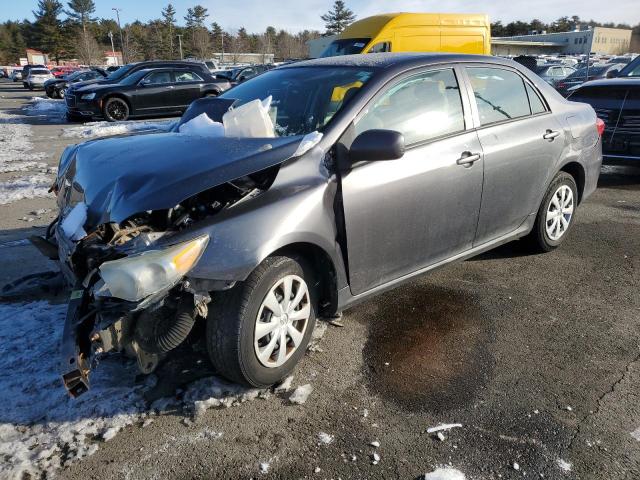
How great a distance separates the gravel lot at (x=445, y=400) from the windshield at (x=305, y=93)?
137 cm

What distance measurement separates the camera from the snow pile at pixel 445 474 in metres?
2.20

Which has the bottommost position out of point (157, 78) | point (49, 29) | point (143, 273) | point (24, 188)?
point (24, 188)

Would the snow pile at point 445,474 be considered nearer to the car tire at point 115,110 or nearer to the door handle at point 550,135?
the door handle at point 550,135

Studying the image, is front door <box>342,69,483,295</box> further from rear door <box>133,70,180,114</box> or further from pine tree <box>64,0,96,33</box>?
pine tree <box>64,0,96,33</box>

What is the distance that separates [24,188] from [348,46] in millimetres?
7347

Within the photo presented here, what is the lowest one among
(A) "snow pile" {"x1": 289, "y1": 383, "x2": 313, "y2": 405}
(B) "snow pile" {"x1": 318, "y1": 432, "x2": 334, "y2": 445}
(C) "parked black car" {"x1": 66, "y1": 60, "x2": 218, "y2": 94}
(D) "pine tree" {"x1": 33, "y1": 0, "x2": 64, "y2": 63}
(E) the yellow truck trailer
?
(B) "snow pile" {"x1": 318, "y1": 432, "x2": 334, "y2": 445}

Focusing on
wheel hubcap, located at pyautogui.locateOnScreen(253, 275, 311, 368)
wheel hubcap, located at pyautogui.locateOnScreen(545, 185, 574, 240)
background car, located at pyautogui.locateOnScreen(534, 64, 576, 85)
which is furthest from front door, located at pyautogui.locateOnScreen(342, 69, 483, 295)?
background car, located at pyautogui.locateOnScreen(534, 64, 576, 85)

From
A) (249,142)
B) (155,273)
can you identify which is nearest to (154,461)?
(155,273)

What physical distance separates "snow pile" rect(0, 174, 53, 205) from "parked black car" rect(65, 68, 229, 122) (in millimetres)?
7577

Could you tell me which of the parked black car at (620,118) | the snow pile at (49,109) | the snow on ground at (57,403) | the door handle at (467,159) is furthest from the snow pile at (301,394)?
the snow pile at (49,109)

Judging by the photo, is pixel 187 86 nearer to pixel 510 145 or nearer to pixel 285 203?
pixel 510 145

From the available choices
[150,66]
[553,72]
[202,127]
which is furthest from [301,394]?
[553,72]

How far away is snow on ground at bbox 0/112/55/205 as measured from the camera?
264 inches

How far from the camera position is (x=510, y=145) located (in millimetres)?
3820
